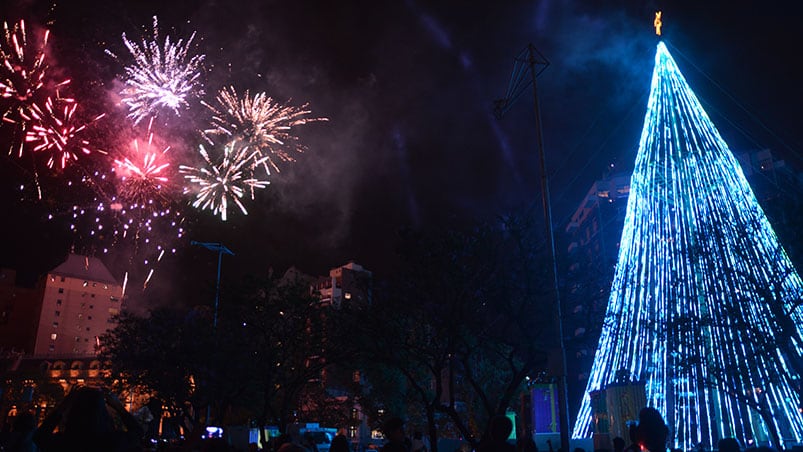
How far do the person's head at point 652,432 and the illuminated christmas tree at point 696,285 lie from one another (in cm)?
1697

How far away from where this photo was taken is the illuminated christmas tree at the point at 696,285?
2100 centimetres

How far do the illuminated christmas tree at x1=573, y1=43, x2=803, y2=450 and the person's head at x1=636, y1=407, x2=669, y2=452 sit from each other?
17.0m

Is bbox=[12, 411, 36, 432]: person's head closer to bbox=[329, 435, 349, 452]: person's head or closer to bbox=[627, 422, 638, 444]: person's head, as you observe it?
bbox=[329, 435, 349, 452]: person's head

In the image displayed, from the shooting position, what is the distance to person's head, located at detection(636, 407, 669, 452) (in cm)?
530

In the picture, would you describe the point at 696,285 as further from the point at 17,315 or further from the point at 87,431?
the point at 17,315

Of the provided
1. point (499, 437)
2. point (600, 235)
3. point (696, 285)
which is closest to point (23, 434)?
point (499, 437)

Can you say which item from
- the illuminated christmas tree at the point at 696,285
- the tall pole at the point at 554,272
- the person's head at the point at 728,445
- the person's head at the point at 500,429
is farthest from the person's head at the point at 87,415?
the illuminated christmas tree at the point at 696,285

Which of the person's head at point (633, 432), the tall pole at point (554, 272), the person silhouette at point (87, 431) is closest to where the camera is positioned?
the person silhouette at point (87, 431)

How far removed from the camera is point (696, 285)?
23.2m

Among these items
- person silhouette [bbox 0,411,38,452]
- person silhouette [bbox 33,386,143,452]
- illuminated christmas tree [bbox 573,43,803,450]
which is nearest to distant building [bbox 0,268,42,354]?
illuminated christmas tree [bbox 573,43,803,450]

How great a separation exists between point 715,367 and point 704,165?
8.02 metres

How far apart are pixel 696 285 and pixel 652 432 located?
20231 mm

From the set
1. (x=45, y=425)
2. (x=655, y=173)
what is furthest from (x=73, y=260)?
(x=45, y=425)

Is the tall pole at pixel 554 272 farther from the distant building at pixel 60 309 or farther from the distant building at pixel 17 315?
the distant building at pixel 17 315
